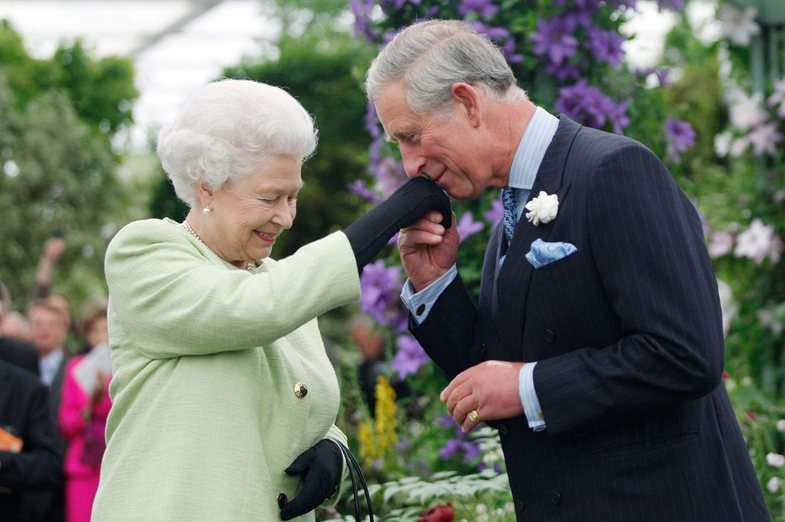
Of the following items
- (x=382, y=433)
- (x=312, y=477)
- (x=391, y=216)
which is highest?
(x=391, y=216)

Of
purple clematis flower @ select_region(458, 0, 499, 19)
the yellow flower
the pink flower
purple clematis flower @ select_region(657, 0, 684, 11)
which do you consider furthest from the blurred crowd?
purple clematis flower @ select_region(657, 0, 684, 11)

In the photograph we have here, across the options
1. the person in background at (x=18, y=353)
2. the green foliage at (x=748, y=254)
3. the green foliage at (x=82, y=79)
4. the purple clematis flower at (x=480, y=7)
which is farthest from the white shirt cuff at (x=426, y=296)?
the green foliage at (x=82, y=79)

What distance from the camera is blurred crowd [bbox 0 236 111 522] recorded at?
4762 mm

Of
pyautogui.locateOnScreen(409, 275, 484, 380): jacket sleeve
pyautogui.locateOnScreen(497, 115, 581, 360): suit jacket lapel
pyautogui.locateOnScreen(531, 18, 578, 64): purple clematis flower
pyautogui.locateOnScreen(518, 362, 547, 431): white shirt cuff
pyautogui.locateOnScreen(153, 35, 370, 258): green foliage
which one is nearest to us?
pyautogui.locateOnScreen(518, 362, 547, 431): white shirt cuff

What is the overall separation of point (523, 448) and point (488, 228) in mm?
1926

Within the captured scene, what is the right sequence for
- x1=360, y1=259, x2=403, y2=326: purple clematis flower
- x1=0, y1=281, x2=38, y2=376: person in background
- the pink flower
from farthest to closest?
1. x1=0, y1=281, x2=38, y2=376: person in background
2. x1=360, y1=259, x2=403, y2=326: purple clematis flower
3. the pink flower

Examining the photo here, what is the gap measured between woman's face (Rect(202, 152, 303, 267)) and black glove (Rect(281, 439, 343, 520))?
43 centimetres

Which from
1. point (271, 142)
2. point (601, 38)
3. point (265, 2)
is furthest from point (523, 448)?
point (265, 2)

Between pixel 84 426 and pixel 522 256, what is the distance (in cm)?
416

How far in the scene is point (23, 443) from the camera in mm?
4961

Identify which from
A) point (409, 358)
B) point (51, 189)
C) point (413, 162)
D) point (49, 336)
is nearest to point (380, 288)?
point (409, 358)

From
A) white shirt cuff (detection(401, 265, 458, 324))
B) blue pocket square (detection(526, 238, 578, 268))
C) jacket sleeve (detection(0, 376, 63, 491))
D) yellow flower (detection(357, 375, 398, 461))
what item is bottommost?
yellow flower (detection(357, 375, 398, 461))

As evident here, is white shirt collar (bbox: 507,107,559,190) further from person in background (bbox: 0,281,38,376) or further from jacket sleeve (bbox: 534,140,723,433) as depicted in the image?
person in background (bbox: 0,281,38,376)

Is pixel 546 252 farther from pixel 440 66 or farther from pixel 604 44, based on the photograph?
pixel 604 44
